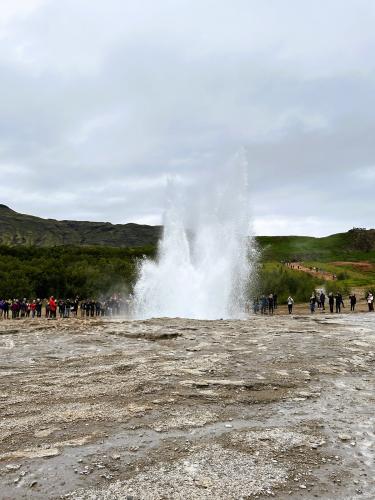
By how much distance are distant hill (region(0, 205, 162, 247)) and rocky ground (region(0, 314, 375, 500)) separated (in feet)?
455

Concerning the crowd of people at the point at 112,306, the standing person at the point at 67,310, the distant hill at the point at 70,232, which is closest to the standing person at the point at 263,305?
the crowd of people at the point at 112,306

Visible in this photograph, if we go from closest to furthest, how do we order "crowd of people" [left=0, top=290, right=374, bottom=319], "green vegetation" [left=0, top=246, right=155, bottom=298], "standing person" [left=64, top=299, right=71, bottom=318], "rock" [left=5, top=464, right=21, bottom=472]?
"rock" [left=5, top=464, right=21, bottom=472] < "crowd of people" [left=0, top=290, right=374, bottom=319] < "standing person" [left=64, top=299, right=71, bottom=318] < "green vegetation" [left=0, top=246, right=155, bottom=298]

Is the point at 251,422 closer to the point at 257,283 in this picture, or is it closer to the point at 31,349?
the point at 31,349

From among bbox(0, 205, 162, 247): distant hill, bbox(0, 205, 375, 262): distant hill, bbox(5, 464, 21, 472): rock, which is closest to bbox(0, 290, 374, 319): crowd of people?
bbox(5, 464, 21, 472): rock

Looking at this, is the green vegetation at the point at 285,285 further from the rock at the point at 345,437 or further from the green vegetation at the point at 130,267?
the rock at the point at 345,437

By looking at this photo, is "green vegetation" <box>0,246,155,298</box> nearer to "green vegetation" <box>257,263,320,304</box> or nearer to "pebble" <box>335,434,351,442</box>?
"green vegetation" <box>257,263,320,304</box>

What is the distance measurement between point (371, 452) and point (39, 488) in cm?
483

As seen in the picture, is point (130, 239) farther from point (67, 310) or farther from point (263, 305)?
point (263, 305)

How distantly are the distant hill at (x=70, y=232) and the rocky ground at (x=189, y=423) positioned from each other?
138551 mm

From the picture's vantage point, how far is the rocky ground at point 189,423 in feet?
21.2

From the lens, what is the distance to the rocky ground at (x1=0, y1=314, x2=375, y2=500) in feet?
21.2

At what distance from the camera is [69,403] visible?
9.82 metres

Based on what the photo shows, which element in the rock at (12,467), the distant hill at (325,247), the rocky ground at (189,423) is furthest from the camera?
the distant hill at (325,247)

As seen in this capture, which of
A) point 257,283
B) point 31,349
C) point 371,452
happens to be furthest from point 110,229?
point 371,452
